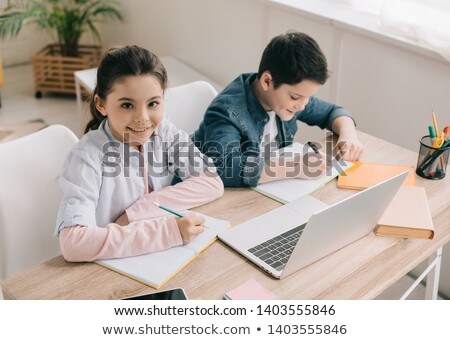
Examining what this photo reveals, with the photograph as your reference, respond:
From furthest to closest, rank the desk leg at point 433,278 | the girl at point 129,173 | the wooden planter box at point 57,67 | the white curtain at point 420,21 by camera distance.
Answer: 1. the wooden planter box at point 57,67
2. the white curtain at point 420,21
3. the desk leg at point 433,278
4. the girl at point 129,173

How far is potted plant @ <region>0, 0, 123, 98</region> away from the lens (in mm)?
3617

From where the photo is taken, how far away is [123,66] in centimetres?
137

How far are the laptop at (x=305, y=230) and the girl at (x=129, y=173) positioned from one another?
12 cm

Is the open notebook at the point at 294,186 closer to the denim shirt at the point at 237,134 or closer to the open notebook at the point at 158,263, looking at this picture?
the denim shirt at the point at 237,134

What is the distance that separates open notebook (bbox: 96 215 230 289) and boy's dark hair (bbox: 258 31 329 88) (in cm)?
56

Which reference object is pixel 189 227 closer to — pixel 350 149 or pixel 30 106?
pixel 350 149

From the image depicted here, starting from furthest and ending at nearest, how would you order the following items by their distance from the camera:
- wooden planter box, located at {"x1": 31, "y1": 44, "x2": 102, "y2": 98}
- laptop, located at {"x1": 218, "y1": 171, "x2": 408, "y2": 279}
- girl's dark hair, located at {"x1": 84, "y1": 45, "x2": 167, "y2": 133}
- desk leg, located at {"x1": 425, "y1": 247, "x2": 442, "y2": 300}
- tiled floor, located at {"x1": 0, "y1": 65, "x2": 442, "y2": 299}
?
wooden planter box, located at {"x1": 31, "y1": 44, "x2": 102, "y2": 98}
tiled floor, located at {"x1": 0, "y1": 65, "x2": 442, "y2": 299}
desk leg, located at {"x1": 425, "y1": 247, "x2": 442, "y2": 300}
girl's dark hair, located at {"x1": 84, "y1": 45, "x2": 167, "y2": 133}
laptop, located at {"x1": 218, "y1": 171, "x2": 408, "y2": 279}

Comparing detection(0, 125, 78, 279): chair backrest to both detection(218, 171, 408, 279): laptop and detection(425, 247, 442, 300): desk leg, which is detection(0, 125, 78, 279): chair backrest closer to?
detection(218, 171, 408, 279): laptop

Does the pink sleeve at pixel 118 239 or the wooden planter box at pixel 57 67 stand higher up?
the pink sleeve at pixel 118 239

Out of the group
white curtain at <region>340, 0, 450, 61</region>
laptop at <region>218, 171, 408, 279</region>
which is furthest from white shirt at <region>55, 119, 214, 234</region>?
white curtain at <region>340, 0, 450, 61</region>

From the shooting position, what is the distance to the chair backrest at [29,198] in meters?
1.47

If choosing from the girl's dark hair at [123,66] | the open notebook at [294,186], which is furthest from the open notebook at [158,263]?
the girl's dark hair at [123,66]

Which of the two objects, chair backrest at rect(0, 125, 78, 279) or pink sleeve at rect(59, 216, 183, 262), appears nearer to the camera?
pink sleeve at rect(59, 216, 183, 262)

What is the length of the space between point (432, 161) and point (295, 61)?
474 millimetres
